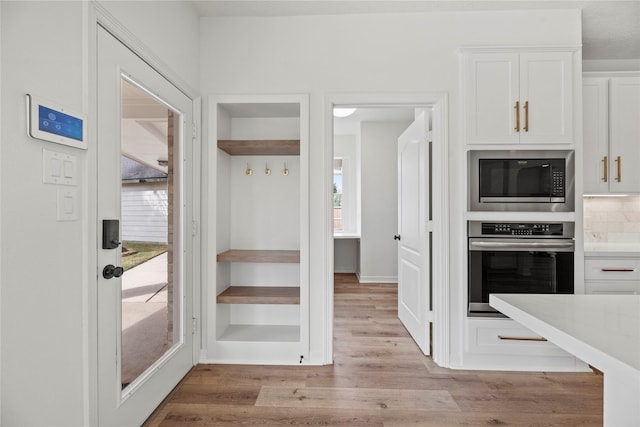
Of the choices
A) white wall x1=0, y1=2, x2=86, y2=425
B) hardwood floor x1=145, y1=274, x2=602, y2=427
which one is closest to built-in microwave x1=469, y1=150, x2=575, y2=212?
hardwood floor x1=145, y1=274, x2=602, y2=427

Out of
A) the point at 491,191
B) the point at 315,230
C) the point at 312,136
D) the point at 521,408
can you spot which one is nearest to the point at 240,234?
the point at 315,230

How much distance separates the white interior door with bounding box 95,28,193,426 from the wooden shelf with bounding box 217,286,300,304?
32cm

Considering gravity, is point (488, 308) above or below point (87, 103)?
below

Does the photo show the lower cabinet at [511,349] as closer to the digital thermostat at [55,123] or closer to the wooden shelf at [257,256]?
the wooden shelf at [257,256]

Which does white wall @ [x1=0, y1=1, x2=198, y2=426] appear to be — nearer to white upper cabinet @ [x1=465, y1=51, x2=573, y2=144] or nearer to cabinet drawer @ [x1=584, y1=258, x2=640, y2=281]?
white upper cabinet @ [x1=465, y1=51, x2=573, y2=144]

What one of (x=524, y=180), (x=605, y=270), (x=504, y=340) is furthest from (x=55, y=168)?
(x=605, y=270)

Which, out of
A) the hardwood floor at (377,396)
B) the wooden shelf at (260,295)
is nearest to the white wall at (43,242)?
the hardwood floor at (377,396)

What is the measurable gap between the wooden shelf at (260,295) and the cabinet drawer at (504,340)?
1347mm

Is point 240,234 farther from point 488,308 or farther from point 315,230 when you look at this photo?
point 488,308

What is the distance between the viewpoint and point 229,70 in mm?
2547

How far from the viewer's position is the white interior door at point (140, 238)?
1.49 meters

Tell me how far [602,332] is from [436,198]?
5.85ft

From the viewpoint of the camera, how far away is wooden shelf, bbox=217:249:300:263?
2477 millimetres

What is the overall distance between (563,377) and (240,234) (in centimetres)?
266
